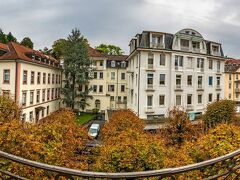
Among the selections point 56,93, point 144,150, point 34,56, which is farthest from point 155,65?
point 144,150

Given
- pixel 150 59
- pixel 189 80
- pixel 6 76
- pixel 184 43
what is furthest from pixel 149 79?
pixel 6 76

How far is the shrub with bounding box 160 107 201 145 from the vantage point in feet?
52.3

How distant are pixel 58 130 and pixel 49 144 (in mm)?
1717

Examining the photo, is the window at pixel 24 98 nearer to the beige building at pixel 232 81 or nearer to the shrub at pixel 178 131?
the shrub at pixel 178 131

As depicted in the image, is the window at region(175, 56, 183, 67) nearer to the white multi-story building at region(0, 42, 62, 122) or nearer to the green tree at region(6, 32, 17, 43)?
the white multi-story building at region(0, 42, 62, 122)

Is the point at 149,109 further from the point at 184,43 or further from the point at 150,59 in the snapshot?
the point at 184,43

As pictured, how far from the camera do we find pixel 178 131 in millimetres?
16422

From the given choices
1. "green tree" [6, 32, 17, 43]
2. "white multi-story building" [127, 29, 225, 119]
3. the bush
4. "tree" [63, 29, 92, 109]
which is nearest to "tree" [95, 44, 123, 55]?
"green tree" [6, 32, 17, 43]

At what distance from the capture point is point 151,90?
30750 millimetres

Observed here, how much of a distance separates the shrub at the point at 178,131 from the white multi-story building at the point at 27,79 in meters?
13.4

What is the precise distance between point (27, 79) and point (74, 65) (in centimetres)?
1149

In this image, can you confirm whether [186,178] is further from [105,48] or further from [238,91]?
[105,48]

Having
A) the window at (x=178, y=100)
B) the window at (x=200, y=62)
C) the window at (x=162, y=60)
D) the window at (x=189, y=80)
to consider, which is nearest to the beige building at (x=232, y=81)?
the window at (x=200, y=62)

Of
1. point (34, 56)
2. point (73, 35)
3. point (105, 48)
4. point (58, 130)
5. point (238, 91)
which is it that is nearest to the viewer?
point (58, 130)
